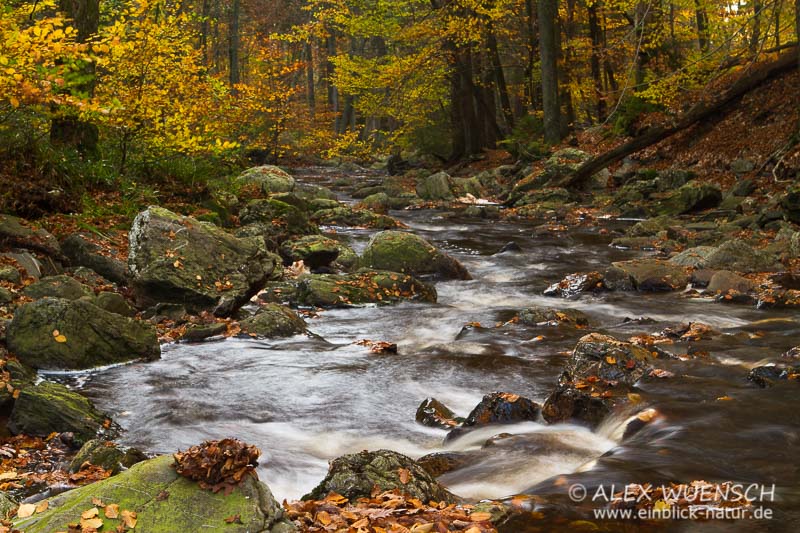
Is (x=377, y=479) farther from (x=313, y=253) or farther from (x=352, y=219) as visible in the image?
(x=352, y=219)

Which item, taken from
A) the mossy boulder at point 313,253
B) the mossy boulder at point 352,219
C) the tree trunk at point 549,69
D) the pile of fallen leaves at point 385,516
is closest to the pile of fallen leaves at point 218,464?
the pile of fallen leaves at point 385,516

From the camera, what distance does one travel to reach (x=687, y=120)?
19.0 m

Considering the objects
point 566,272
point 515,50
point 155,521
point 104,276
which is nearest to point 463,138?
point 515,50

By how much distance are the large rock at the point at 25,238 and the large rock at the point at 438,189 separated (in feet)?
46.3

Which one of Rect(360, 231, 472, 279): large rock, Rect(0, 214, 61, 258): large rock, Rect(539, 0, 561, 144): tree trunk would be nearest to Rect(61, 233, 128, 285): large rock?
Rect(0, 214, 61, 258): large rock

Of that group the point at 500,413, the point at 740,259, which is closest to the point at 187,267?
the point at 500,413

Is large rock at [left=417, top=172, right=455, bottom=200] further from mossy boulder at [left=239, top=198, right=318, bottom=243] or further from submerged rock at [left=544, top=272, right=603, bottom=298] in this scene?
submerged rock at [left=544, top=272, right=603, bottom=298]

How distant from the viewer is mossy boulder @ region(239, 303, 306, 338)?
338 inches

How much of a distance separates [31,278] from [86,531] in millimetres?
6769

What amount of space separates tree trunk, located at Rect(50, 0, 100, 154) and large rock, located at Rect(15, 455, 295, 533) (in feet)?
34.0

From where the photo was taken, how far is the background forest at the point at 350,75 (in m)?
9.81

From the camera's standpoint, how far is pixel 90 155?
504 inches

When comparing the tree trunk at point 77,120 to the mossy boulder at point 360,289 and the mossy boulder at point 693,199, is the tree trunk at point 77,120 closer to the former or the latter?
the mossy boulder at point 360,289

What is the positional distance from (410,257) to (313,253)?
1.68m
